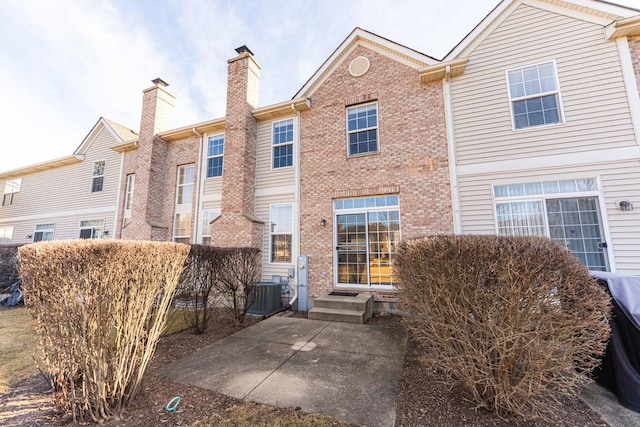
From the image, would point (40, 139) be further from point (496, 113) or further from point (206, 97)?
point (496, 113)

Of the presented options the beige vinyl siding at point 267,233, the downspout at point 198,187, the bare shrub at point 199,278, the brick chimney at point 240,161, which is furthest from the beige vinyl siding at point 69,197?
the bare shrub at point 199,278

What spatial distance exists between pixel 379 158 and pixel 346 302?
163 inches

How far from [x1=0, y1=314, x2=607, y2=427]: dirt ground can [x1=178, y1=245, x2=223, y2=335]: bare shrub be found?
1.74 metres

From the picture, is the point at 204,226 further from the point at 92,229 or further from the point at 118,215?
the point at 92,229

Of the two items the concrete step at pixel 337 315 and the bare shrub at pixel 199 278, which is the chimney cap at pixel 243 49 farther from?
the concrete step at pixel 337 315

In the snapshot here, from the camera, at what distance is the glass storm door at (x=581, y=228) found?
18.2 ft

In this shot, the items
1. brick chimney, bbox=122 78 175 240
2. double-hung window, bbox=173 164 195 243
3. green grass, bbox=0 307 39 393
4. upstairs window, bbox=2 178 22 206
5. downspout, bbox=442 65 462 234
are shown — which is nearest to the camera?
green grass, bbox=0 307 39 393

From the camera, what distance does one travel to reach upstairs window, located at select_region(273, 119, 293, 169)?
29.1 feet

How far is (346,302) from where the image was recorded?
628 centimetres

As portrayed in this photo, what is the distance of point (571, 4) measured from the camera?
6.17m

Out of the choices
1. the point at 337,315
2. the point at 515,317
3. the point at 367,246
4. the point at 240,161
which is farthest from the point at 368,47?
the point at 515,317

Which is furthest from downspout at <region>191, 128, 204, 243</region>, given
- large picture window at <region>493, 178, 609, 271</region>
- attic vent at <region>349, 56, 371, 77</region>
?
large picture window at <region>493, 178, 609, 271</region>

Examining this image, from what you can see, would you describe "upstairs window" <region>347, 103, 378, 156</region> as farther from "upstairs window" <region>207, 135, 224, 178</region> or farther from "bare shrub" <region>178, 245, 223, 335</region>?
"upstairs window" <region>207, 135, 224, 178</region>

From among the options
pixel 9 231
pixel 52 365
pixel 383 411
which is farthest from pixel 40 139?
pixel 383 411
